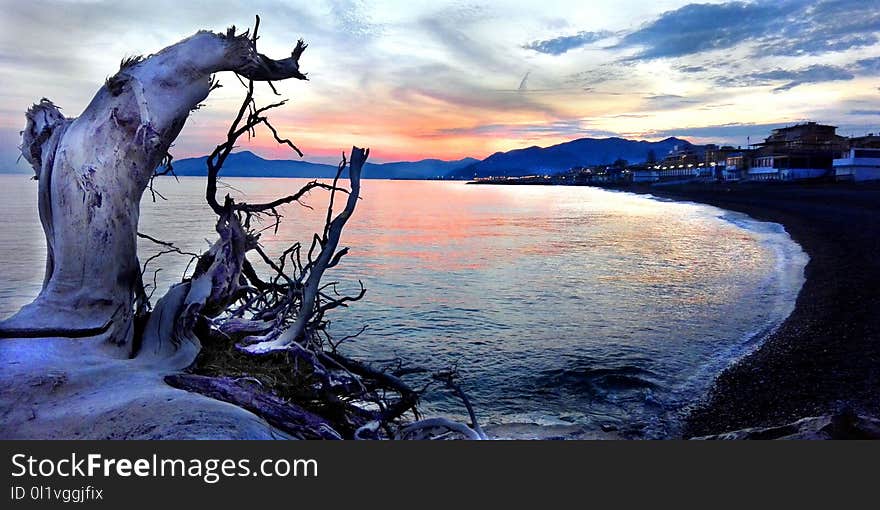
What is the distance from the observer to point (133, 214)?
5.21 m

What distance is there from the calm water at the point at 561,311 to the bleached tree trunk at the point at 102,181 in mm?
2728

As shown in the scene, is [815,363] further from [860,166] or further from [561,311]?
[860,166]

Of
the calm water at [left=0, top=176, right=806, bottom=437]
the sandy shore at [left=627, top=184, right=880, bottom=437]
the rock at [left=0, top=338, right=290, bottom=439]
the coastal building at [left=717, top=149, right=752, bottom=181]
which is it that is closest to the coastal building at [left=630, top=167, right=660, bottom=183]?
the coastal building at [left=717, top=149, right=752, bottom=181]

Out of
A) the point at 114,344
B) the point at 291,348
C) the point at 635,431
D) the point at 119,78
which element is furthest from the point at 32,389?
the point at 635,431

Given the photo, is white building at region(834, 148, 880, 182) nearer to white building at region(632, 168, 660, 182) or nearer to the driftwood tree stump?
white building at region(632, 168, 660, 182)

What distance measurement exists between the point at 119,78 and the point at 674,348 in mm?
10671

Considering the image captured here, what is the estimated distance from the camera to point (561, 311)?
623 inches

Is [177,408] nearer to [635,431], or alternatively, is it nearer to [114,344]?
[114,344]

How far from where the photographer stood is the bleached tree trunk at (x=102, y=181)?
189 inches

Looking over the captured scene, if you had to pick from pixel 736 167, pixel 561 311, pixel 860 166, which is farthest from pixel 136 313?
pixel 736 167

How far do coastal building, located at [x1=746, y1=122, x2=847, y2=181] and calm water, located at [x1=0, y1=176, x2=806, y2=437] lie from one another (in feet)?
227

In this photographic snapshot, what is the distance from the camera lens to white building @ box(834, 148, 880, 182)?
78125mm

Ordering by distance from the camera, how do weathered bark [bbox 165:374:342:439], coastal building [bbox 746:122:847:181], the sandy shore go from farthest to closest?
1. coastal building [bbox 746:122:847:181]
2. the sandy shore
3. weathered bark [bbox 165:374:342:439]

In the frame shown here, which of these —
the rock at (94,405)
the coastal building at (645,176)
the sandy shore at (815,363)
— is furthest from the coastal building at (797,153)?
the rock at (94,405)
